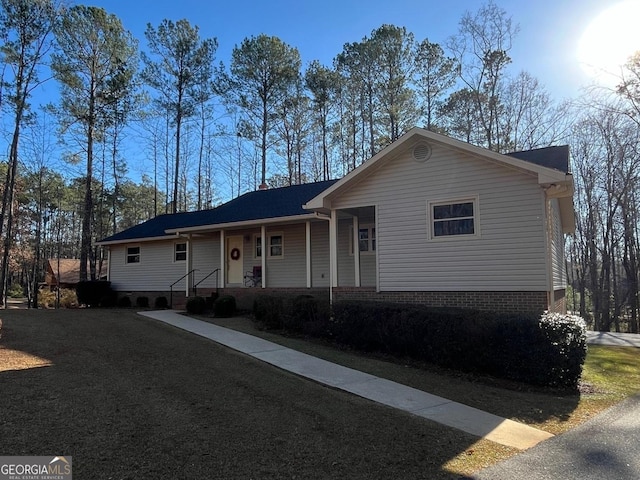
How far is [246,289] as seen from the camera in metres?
15.8

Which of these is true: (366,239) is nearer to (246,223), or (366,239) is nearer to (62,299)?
(246,223)

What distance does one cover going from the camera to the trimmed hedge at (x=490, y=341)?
25.2 feet

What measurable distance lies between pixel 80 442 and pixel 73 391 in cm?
184

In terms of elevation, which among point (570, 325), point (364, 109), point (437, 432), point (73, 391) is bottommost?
point (437, 432)

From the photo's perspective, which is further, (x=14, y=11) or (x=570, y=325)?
(x=14, y=11)

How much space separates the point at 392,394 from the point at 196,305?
1029cm

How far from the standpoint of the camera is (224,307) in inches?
574

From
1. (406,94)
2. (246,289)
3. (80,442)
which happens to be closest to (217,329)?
(246,289)

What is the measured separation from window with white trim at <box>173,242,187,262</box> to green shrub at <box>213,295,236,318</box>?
556 cm

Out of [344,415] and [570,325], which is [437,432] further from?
[570,325]

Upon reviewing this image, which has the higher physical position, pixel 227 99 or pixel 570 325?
pixel 227 99

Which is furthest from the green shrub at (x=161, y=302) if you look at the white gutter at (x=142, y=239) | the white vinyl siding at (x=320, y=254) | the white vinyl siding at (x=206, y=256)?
the white vinyl siding at (x=320, y=254)

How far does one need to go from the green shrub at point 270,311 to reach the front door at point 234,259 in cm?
491

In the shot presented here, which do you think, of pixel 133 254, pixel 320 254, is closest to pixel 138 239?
pixel 133 254
